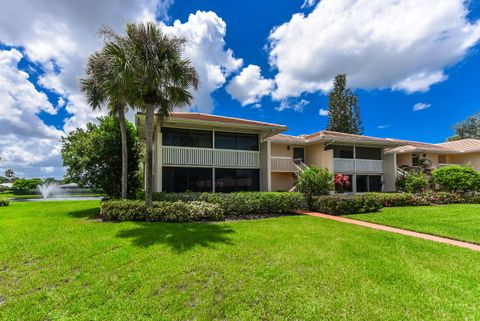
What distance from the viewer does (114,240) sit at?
23.3ft

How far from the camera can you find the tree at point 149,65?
8961 millimetres

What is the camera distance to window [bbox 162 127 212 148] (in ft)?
46.6

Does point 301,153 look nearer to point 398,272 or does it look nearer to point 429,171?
point 429,171

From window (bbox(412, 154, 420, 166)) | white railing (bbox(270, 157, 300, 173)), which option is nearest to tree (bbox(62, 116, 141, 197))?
white railing (bbox(270, 157, 300, 173))

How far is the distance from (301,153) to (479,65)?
13001 mm

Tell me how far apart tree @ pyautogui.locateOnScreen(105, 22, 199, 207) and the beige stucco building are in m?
3.35

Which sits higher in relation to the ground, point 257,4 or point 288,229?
point 257,4

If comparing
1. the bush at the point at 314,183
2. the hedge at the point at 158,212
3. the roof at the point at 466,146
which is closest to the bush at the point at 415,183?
the bush at the point at 314,183

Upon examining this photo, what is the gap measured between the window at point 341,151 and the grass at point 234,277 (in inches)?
459

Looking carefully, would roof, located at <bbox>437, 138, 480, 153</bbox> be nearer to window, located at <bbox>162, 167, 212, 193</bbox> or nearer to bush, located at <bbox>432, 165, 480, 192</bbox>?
bush, located at <bbox>432, 165, 480, 192</bbox>

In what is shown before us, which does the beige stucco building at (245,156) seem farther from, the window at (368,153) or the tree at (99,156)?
the tree at (99,156)

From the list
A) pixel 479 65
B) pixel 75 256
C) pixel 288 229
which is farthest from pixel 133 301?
pixel 479 65

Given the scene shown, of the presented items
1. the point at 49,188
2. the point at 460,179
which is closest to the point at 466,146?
the point at 460,179

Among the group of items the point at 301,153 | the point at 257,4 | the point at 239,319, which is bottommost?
the point at 239,319
